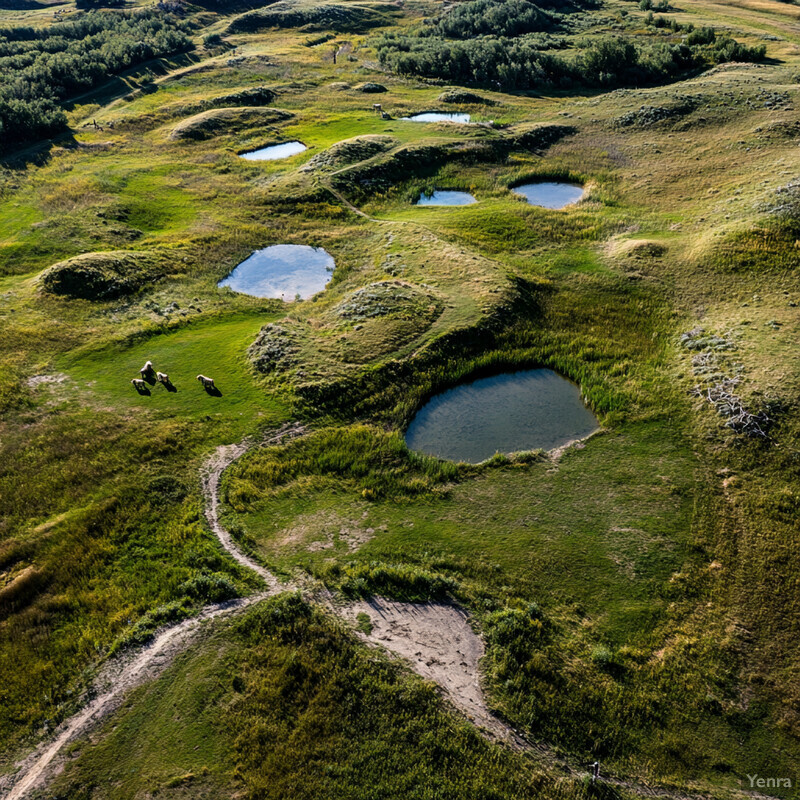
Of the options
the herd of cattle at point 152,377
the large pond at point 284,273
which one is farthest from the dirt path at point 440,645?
the large pond at point 284,273

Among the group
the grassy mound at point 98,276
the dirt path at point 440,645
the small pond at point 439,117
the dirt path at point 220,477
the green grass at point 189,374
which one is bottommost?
the dirt path at point 440,645

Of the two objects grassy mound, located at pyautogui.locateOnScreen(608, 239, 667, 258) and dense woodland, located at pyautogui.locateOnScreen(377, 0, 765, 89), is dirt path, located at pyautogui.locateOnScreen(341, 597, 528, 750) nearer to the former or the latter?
grassy mound, located at pyautogui.locateOnScreen(608, 239, 667, 258)

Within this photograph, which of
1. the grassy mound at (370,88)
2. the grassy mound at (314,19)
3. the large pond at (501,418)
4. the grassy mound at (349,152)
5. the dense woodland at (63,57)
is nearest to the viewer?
the large pond at (501,418)

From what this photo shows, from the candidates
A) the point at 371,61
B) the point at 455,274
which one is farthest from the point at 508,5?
the point at 455,274

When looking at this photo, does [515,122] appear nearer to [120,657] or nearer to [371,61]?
→ [371,61]

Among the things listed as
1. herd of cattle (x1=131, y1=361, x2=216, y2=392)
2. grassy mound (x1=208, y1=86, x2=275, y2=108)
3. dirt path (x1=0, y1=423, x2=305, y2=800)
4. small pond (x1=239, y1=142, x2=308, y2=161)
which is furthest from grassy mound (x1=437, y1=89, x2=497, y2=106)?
dirt path (x1=0, y1=423, x2=305, y2=800)

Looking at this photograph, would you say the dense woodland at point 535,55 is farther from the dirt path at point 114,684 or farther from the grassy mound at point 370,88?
the dirt path at point 114,684

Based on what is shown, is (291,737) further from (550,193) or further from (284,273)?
(550,193)
